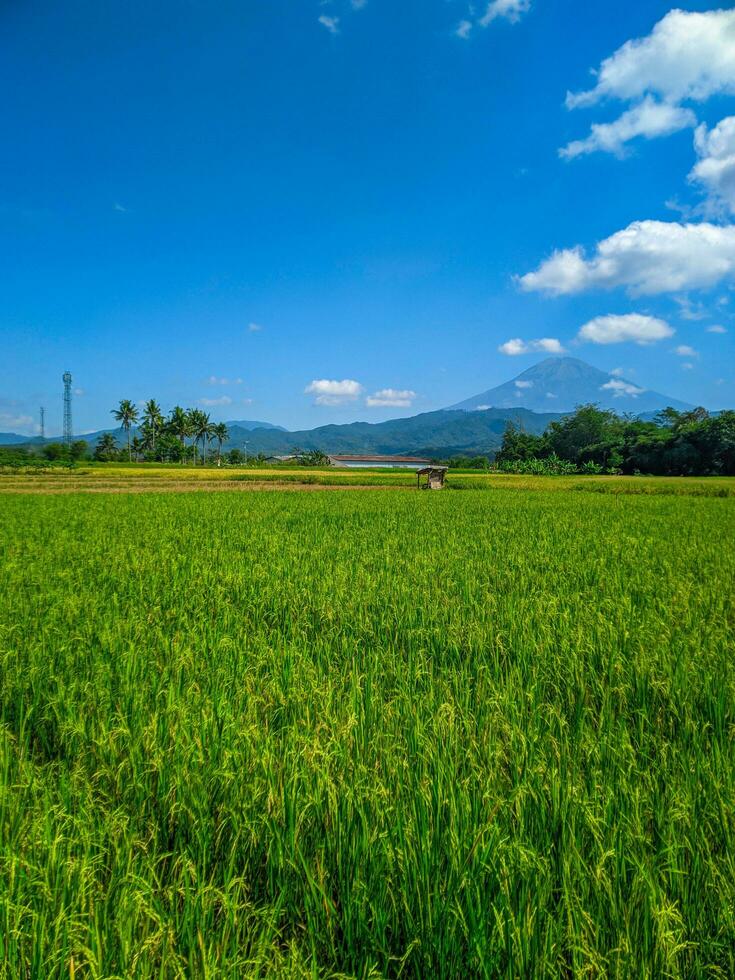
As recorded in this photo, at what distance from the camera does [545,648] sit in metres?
4.24

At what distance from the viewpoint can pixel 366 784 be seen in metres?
2.34

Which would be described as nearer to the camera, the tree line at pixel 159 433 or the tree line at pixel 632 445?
the tree line at pixel 632 445

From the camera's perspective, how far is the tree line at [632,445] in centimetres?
5888

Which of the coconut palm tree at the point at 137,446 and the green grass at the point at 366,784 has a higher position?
the coconut palm tree at the point at 137,446

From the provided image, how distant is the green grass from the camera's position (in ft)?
5.25

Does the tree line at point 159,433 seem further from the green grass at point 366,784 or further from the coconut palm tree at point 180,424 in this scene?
the green grass at point 366,784

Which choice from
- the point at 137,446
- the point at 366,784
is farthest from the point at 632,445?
the point at 137,446

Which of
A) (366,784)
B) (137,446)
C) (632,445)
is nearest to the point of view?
(366,784)

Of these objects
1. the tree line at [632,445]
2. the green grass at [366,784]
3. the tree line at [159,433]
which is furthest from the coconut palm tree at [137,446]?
the green grass at [366,784]

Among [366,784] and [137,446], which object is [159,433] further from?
[366,784]

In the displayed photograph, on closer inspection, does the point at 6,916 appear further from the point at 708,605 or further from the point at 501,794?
the point at 708,605

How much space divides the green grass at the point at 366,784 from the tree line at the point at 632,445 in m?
63.6

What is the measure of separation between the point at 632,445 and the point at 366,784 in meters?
77.7

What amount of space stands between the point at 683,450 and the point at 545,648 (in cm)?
6745
